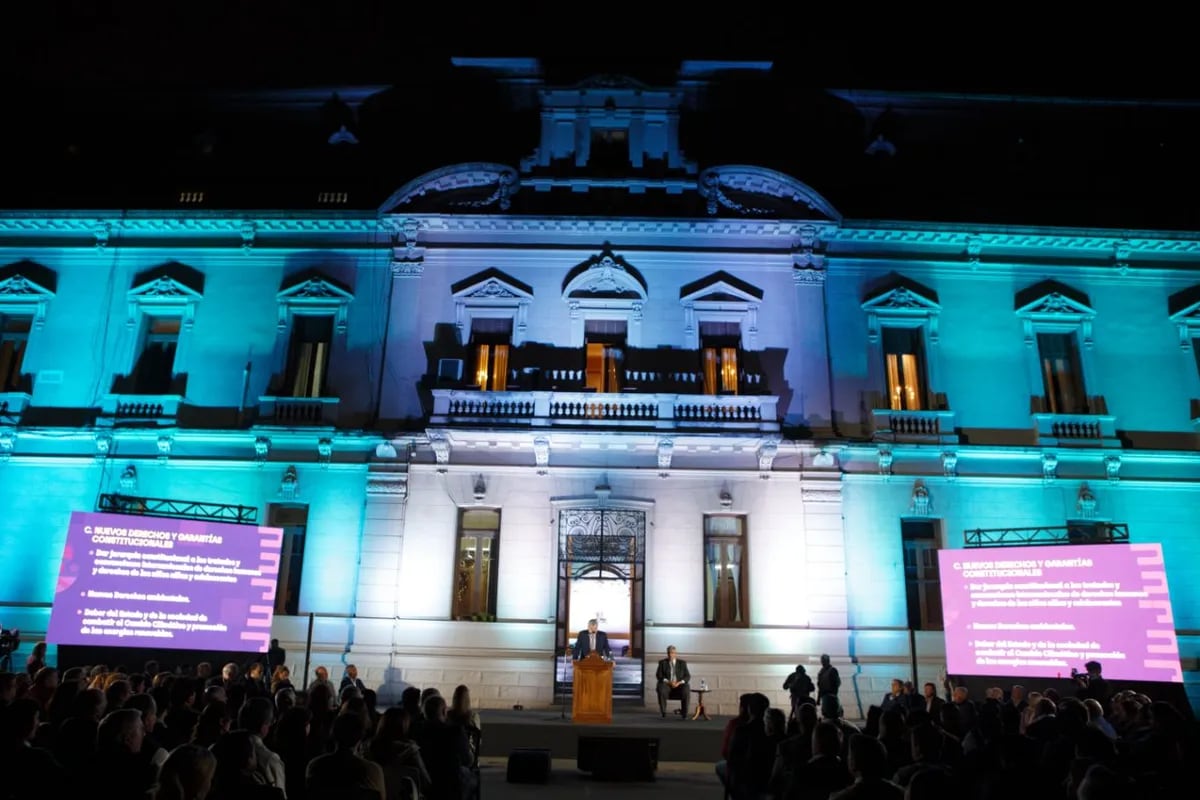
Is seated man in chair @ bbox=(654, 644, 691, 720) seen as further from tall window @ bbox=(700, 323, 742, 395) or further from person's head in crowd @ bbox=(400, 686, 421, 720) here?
person's head in crowd @ bbox=(400, 686, 421, 720)

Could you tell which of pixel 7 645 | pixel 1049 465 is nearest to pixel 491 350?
pixel 7 645

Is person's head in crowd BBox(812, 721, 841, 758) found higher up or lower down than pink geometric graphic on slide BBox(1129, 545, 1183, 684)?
lower down

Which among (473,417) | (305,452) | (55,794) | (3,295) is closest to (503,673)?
(473,417)

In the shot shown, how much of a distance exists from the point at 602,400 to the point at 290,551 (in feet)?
25.7

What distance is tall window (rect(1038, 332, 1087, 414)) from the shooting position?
740 inches

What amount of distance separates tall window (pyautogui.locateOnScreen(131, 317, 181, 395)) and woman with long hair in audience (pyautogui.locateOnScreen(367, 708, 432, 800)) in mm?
15746

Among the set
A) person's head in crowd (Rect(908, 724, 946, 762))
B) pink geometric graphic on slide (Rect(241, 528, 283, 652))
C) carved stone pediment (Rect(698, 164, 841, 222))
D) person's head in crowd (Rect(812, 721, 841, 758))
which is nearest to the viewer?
person's head in crowd (Rect(812, 721, 841, 758))

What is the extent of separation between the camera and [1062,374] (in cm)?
1916

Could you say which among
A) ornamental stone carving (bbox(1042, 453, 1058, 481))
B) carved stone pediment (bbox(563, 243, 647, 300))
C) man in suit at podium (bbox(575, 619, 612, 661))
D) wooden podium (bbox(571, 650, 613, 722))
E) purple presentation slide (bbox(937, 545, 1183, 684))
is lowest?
wooden podium (bbox(571, 650, 613, 722))

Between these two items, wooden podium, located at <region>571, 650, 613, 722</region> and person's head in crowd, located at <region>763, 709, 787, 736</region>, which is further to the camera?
wooden podium, located at <region>571, 650, 613, 722</region>

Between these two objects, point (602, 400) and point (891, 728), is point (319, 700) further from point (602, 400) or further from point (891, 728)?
point (602, 400)

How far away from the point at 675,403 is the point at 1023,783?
1242 centimetres

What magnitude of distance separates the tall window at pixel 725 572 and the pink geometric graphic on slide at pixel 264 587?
8.85m

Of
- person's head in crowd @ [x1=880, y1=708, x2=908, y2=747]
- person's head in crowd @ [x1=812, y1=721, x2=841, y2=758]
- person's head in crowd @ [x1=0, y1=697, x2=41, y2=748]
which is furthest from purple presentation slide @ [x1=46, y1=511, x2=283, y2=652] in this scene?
person's head in crowd @ [x1=812, y1=721, x2=841, y2=758]
